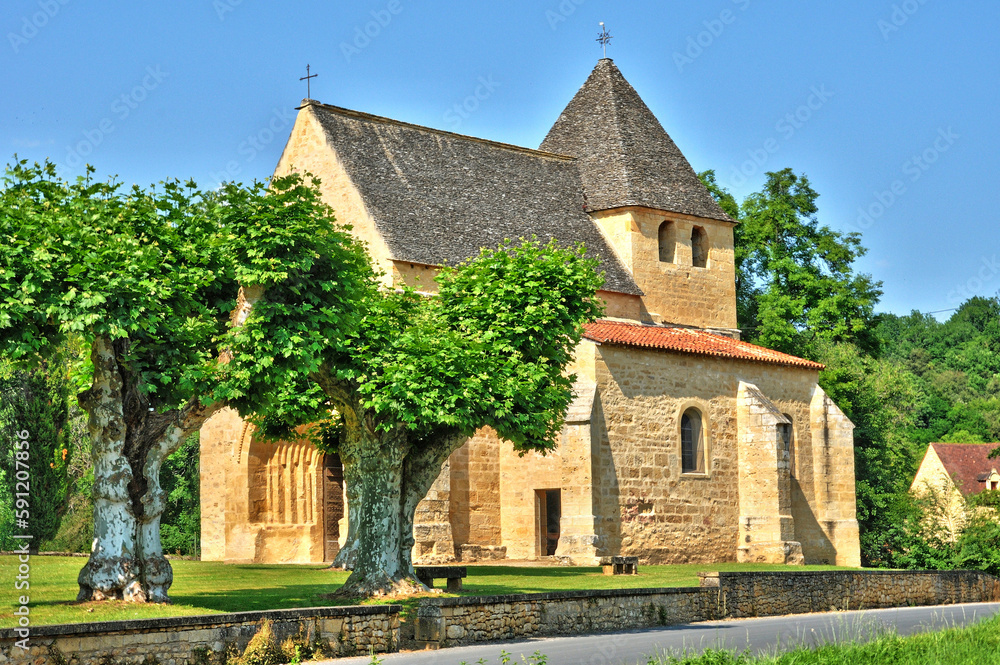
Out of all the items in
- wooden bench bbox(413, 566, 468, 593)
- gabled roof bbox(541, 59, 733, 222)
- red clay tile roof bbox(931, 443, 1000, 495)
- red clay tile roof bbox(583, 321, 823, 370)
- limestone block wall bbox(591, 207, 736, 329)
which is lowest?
wooden bench bbox(413, 566, 468, 593)

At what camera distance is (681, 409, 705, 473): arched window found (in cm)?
3275

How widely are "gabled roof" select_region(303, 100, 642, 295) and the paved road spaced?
44.7 ft

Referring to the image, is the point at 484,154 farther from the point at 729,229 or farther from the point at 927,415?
the point at 927,415

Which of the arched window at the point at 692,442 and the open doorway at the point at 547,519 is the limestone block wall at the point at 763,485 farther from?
the open doorway at the point at 547,519

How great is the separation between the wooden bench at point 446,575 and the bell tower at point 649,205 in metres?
17.7

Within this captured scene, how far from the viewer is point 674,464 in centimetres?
3178

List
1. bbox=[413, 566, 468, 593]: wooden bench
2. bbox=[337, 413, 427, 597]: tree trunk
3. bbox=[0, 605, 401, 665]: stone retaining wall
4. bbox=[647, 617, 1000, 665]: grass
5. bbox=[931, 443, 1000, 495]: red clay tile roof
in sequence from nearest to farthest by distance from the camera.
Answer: bbox=[0, 605, 401, 665]: stone retaining wall, bbox=[647, 617, 1000, 665]: grass, bbox=[337, 413, 427, 597]: tree trunk, bbox=[413, 566, 468, 593]: wooden bench, bbox=[931, 443, 1000, 495]: red clay tile roof

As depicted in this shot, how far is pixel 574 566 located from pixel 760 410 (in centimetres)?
825

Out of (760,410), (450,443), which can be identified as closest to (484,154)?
(760,410)

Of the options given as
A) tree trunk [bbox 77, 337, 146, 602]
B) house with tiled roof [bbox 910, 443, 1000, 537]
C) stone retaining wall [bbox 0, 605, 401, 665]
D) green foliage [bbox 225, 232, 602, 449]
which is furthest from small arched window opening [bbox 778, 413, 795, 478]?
house with tiled roof [bbox 910, 443, 1000, 537]

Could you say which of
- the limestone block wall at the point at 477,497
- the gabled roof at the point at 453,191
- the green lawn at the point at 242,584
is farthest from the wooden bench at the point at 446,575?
the gabled roof at the point at 453,191

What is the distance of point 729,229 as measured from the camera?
39.1 metres

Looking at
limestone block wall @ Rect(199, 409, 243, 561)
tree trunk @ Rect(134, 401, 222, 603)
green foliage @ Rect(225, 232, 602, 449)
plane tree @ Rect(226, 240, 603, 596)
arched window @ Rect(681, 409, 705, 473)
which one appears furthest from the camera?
arched window @ Rect(681, 409, 705, 473)

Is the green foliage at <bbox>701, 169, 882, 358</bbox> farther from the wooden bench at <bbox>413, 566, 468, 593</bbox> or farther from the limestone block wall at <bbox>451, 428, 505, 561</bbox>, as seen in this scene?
the wooden bench at <bbox>413, 566, 468, 593</bbox>
